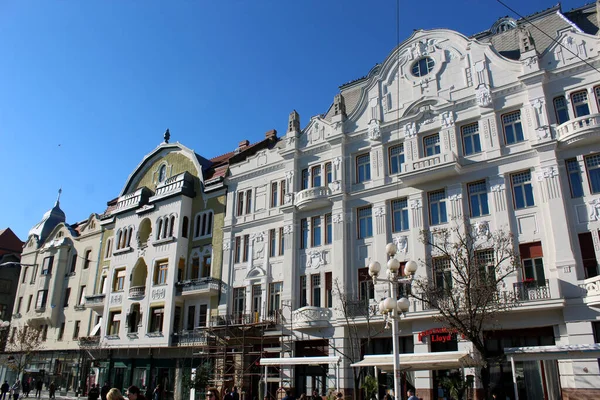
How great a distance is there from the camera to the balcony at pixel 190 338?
30.8m

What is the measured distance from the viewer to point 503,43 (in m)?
27.1

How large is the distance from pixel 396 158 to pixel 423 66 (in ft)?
17.7

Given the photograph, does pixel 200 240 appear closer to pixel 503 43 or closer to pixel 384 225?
pixel 384 225

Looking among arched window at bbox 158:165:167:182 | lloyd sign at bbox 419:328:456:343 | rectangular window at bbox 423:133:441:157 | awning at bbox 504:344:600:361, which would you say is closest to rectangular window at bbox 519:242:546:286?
lloyd sign at bbox 419:328:456:343

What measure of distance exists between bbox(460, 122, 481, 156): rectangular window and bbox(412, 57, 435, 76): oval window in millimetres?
4197

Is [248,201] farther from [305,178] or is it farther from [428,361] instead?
[428,361]

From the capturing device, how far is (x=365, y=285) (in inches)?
1032

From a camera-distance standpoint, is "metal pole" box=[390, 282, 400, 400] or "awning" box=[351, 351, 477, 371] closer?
"metal pole" box=[390, 282, 400, 400]

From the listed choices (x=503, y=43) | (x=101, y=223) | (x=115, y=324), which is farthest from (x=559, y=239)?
(x=101, y=223)

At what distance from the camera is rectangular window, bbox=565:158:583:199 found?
70.1 feet

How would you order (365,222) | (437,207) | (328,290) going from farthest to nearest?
(365,222) < (328,290) < (437,207)

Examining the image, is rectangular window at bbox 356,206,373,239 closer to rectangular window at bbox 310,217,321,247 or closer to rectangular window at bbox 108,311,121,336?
rectangular window at bbox 310,217,321,247

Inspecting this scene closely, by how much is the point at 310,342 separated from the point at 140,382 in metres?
14.8

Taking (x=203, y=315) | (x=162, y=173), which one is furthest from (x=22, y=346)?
(x=203, y=315)
